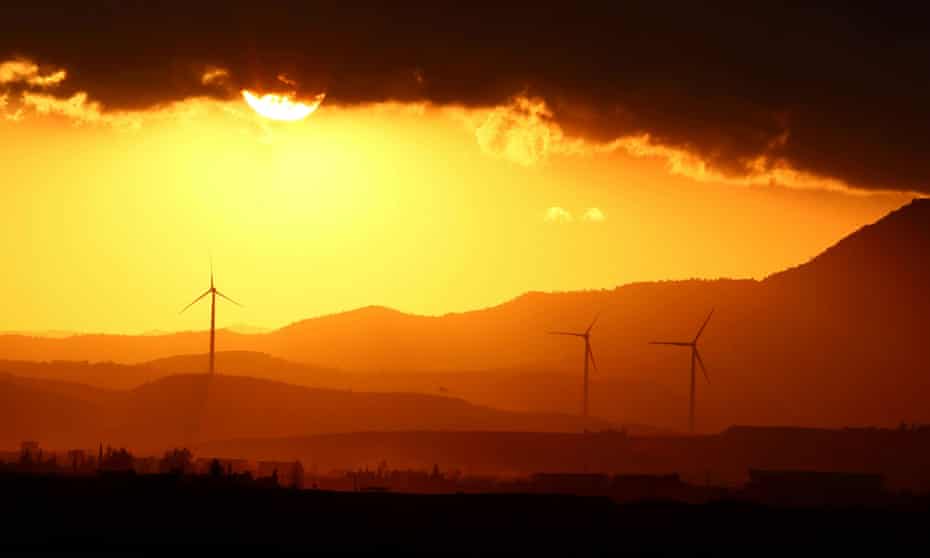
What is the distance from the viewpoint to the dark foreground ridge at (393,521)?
90.6m

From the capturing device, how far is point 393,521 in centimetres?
10062

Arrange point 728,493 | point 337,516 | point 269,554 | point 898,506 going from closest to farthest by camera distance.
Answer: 1. point 269,554
2. point 337,516
3. point 898,506
4. point 728,493

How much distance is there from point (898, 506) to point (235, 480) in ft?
156

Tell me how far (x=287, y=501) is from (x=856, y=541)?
102ft

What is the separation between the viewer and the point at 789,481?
183250 millimetres

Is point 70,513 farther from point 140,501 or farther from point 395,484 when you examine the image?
point 395,484

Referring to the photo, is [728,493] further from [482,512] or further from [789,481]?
[482,512]

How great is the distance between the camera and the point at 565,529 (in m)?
99.9

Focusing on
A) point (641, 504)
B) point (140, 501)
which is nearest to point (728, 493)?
point (641, 504)

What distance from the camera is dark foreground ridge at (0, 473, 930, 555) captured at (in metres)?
90.6

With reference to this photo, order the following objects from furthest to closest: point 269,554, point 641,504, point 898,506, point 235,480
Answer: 1. point 898,506
2. point 235,480
3. point 641,504
4. point 269,554

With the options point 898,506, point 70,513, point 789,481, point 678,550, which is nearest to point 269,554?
point 70,513

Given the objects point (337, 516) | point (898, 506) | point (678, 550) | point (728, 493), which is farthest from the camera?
point (728, 493)

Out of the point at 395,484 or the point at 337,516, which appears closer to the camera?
the point at 337,516
